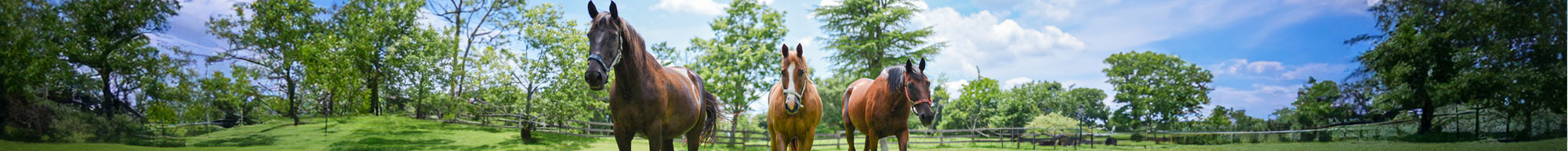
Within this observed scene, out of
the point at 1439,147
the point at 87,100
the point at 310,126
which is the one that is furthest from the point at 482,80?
the point at 1439,147

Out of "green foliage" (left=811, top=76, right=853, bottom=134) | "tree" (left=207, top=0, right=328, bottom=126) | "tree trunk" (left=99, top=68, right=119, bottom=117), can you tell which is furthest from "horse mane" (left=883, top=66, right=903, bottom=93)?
"tree trunk" (left=99, top=68, right=119, bottom=117)

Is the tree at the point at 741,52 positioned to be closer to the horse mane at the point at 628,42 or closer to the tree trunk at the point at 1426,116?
the horse mane at the point at 628,42

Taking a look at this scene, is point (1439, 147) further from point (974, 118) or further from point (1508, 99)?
point (974, 118)

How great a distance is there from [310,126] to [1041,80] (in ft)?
21.1

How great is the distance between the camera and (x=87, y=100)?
5883 millimetres

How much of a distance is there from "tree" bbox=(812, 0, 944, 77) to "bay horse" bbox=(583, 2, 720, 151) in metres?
3.40

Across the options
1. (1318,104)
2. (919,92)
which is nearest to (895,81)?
(919,92)

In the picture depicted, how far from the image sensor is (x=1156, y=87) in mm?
6883

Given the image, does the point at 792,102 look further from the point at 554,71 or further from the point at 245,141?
the point at 245,141

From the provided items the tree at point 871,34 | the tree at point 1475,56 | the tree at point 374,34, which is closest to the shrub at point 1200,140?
the tree at point 1475,56

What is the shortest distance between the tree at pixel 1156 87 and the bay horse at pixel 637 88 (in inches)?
Answer: 186

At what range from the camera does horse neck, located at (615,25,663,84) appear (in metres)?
2.95

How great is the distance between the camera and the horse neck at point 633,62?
9.66 feet

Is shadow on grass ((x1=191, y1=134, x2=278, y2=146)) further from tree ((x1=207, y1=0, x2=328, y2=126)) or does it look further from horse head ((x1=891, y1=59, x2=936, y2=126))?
horse head ((x1=891, y1=59, x2=936, y2=126))
